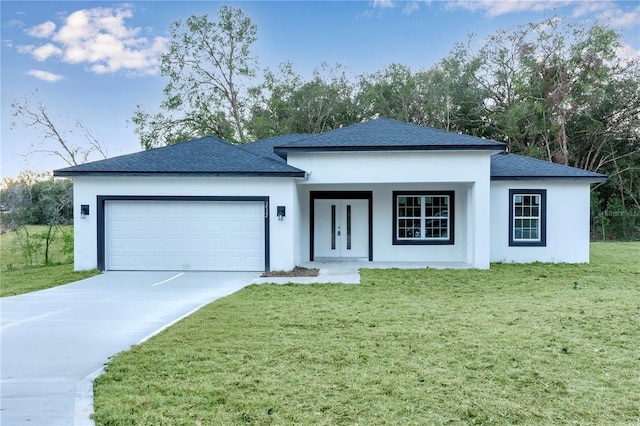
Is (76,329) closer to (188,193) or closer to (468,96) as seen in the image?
(188,193)

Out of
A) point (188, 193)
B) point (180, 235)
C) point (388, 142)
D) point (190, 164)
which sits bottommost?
point (180, 235)

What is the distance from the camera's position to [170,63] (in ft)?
89.7

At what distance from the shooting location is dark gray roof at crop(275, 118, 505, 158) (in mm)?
11492

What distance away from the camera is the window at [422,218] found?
13.5m

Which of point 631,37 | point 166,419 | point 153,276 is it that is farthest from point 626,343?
point 631,37

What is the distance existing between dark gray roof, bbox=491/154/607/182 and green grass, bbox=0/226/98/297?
12.5 meters

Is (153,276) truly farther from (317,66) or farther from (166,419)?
(317,66)

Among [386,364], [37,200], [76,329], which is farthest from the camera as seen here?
[37,200]

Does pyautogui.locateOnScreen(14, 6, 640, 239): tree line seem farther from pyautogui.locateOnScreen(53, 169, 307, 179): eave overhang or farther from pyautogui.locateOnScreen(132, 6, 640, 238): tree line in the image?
pyautogui.locateOnScreen(53, 169, 307, 179): eave overhang

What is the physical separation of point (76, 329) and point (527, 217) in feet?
40.7

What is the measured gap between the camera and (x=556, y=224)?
42.3ft

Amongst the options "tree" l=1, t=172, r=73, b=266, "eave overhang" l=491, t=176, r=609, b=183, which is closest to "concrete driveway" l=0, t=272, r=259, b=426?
"eave overhang" l=491, t=176, r=609, b=183

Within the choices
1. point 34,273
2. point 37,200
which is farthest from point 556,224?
point 37,200

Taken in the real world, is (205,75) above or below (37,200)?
above
